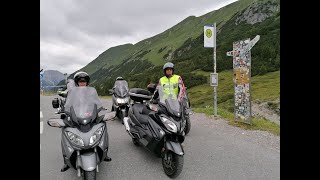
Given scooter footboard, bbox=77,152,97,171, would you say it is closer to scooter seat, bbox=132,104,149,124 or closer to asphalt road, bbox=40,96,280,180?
asphalt road, bbox=40,96,280,180

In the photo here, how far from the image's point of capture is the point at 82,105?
4414 mm

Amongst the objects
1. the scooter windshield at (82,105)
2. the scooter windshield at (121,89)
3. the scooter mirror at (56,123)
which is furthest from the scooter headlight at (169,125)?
the scooter windshield at (121,89)

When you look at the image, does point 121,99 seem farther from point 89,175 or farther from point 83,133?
point 89,175

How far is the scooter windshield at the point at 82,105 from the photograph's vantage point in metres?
4.26

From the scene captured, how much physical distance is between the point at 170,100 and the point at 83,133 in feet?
5.42

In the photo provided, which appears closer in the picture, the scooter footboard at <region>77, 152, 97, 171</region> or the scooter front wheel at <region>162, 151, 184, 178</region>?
the scooter footboard at <region>77, 152, 97, 171</region>

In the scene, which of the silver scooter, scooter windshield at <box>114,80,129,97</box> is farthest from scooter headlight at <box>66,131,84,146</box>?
scooter windshield at <box>114,80,129,97</box>

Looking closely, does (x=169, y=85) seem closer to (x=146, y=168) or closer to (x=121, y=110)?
(x=146, y=168)

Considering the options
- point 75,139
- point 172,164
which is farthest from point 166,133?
point 75,139

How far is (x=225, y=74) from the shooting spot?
6438 cm

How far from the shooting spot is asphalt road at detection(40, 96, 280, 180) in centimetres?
483
